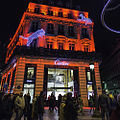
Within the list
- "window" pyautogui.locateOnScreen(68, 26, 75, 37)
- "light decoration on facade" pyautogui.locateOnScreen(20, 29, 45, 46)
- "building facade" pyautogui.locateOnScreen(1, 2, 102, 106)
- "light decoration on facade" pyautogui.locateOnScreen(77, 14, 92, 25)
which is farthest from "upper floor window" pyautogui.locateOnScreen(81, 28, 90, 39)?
"light decoration on facade" pyautogui.locateOnScreen(20, 29, 45, 46)

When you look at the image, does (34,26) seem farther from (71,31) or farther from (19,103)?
(19,103)

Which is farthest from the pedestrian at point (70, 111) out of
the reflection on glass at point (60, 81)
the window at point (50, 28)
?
the window at point (50, 28)

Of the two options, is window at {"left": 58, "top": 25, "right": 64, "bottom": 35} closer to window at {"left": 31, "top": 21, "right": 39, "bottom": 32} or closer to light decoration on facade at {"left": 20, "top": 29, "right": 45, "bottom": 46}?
light decoration on facade at {"left": 20, "top": 29, "right": 45, "bottom": 46}

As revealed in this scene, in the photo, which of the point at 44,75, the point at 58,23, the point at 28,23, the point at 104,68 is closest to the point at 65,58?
the point at 44,75

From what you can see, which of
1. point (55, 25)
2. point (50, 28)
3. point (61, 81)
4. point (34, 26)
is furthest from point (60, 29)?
point (61, 81)

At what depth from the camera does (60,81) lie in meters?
21.7

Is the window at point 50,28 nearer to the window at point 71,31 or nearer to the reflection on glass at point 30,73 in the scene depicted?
the window at point 71,31

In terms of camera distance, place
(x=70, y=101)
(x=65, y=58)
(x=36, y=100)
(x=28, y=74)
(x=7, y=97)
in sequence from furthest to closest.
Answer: (x=65, y=58)
(x=28, y=74)
(x=7, y=97)
(x=36, y=100)
(x=70, y=101)

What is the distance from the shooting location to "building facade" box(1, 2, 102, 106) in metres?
20.5

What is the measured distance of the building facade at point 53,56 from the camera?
2053cm

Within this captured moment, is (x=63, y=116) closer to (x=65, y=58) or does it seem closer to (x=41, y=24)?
(x=65, y=58)

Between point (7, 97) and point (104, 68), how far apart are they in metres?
58.6

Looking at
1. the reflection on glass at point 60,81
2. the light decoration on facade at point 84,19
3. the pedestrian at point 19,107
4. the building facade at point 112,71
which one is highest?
the light decoration on facade at point 84,19

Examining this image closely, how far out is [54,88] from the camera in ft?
69.0
